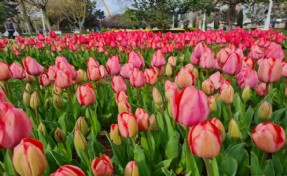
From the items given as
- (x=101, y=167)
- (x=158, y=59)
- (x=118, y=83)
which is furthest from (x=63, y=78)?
(x=101, y=167)

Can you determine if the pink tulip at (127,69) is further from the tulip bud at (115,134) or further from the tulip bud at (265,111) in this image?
the tulip bud at (265,111)

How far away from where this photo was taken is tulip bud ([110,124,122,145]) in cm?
166

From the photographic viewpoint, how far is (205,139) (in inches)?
44.8

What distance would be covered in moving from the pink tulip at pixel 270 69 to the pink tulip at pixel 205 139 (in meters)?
1.18

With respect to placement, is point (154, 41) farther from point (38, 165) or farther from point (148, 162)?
point (38, 165)

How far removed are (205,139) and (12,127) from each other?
0.76m

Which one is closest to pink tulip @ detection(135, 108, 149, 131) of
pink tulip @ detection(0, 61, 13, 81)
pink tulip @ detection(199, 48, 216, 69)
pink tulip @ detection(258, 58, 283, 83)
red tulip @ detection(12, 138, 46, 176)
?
red tulip @ detection(12, 138, 46, 176)

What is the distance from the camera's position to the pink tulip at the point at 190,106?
123cm

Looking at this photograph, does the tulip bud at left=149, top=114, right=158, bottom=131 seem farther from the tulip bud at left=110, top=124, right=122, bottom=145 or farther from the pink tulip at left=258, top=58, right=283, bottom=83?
the pink tulip at left=258, top=58, right=283, bottom=83

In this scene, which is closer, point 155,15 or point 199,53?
point 199,53

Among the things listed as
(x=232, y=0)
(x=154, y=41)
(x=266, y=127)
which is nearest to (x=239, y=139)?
(x=266, y=127)

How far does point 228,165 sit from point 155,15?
25.7 meters

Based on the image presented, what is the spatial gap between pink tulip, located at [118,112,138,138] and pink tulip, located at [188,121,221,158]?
17.7 inches

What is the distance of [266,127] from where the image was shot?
1353 millimetres
